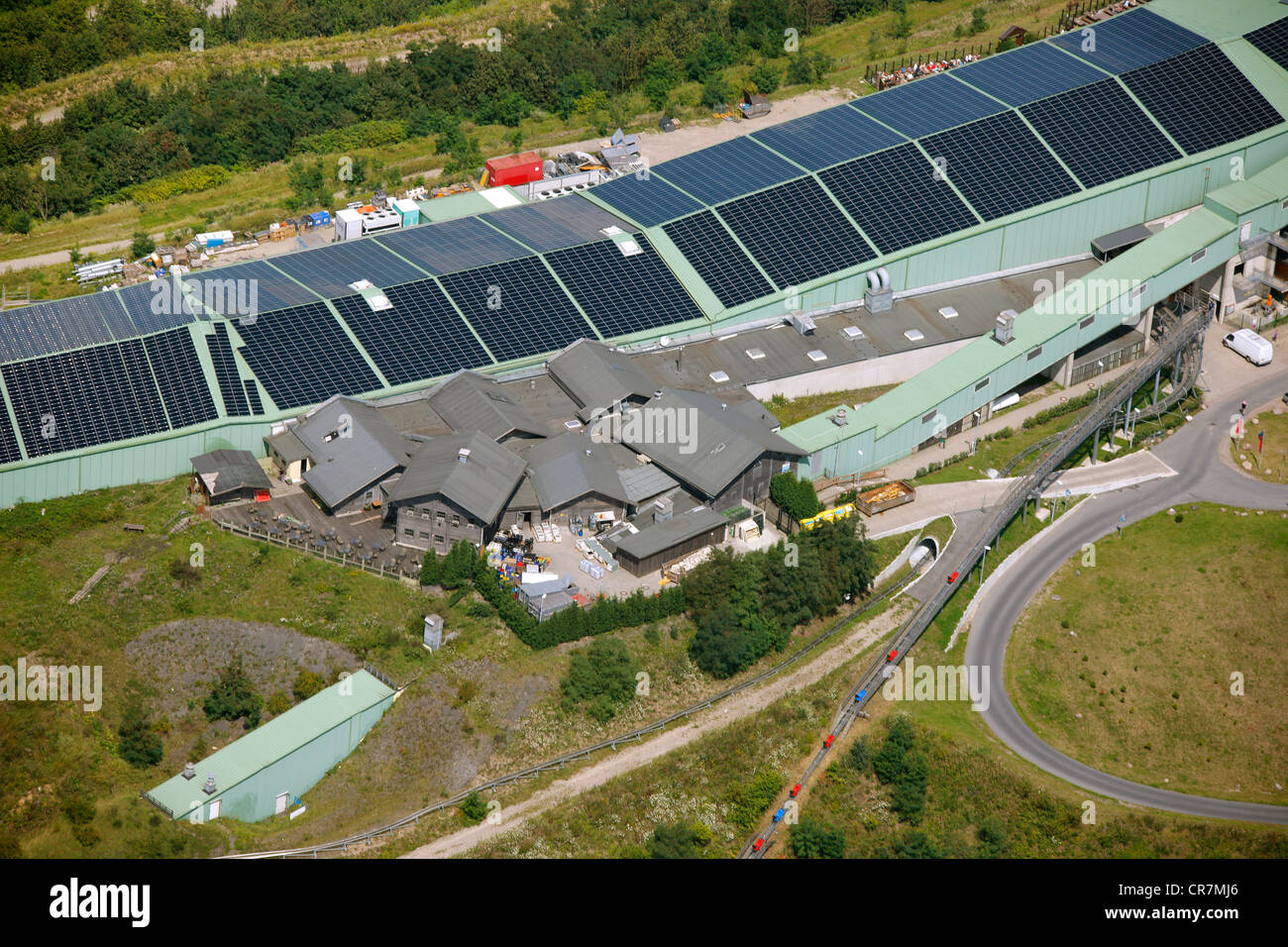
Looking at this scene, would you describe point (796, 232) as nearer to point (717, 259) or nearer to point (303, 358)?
point (717, 259)

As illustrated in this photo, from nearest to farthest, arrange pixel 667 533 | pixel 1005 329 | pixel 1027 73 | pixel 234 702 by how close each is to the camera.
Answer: pixel 234 702 < pixel 667 533 < pixel 1005 329 < pixel 1027 73

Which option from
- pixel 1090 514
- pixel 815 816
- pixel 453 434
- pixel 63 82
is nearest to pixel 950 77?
pixel 1090 514

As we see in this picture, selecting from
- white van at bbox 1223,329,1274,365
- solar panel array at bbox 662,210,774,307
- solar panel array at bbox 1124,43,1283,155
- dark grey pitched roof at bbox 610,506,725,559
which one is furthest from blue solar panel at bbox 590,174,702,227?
white van at bbox 1223,329,1274,365

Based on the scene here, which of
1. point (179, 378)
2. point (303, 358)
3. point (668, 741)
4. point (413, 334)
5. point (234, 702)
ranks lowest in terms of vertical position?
point (668, 741)

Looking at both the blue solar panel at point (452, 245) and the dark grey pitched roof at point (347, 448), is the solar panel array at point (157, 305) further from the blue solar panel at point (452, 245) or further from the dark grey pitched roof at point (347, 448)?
the blue solar panel at point (452, 245)

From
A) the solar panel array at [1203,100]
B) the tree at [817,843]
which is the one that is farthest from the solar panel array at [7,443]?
the solar panel array at [1203,100]

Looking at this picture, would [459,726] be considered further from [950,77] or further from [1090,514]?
[950,77]

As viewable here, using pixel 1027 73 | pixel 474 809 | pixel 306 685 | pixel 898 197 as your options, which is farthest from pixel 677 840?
pixel 1027 73
